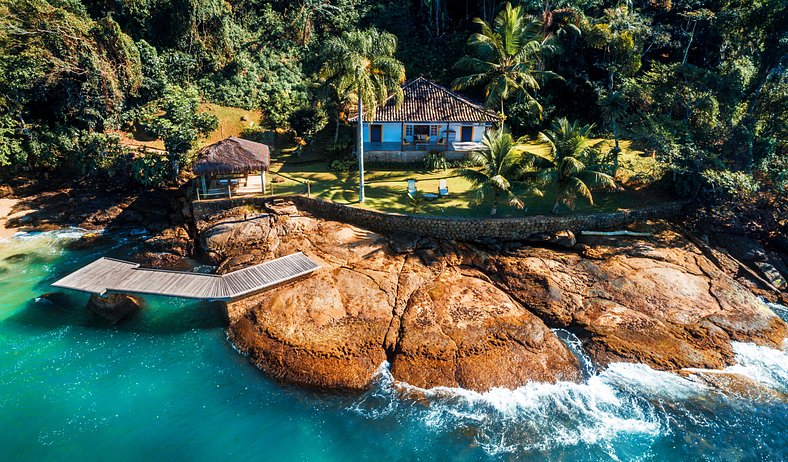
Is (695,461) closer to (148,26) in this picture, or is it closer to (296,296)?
(296,296)

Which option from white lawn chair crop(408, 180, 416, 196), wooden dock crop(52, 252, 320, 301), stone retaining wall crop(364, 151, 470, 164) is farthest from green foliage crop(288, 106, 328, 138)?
wooden dock crop(52, 252, 320, 301)

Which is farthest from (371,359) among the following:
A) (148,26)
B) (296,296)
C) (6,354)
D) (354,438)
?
(148,26)

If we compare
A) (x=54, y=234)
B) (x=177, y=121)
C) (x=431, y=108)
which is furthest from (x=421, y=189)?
(x=54, y=234)

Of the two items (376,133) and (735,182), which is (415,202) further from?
(735,182)

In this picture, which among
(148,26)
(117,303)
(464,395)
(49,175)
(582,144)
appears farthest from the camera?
(148,26)

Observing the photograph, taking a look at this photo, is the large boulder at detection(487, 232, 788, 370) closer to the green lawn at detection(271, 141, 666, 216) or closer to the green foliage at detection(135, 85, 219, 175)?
the green lawn at detection(271, 141, 666, 216)

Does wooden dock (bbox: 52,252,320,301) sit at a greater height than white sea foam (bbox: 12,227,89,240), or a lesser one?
lesser
